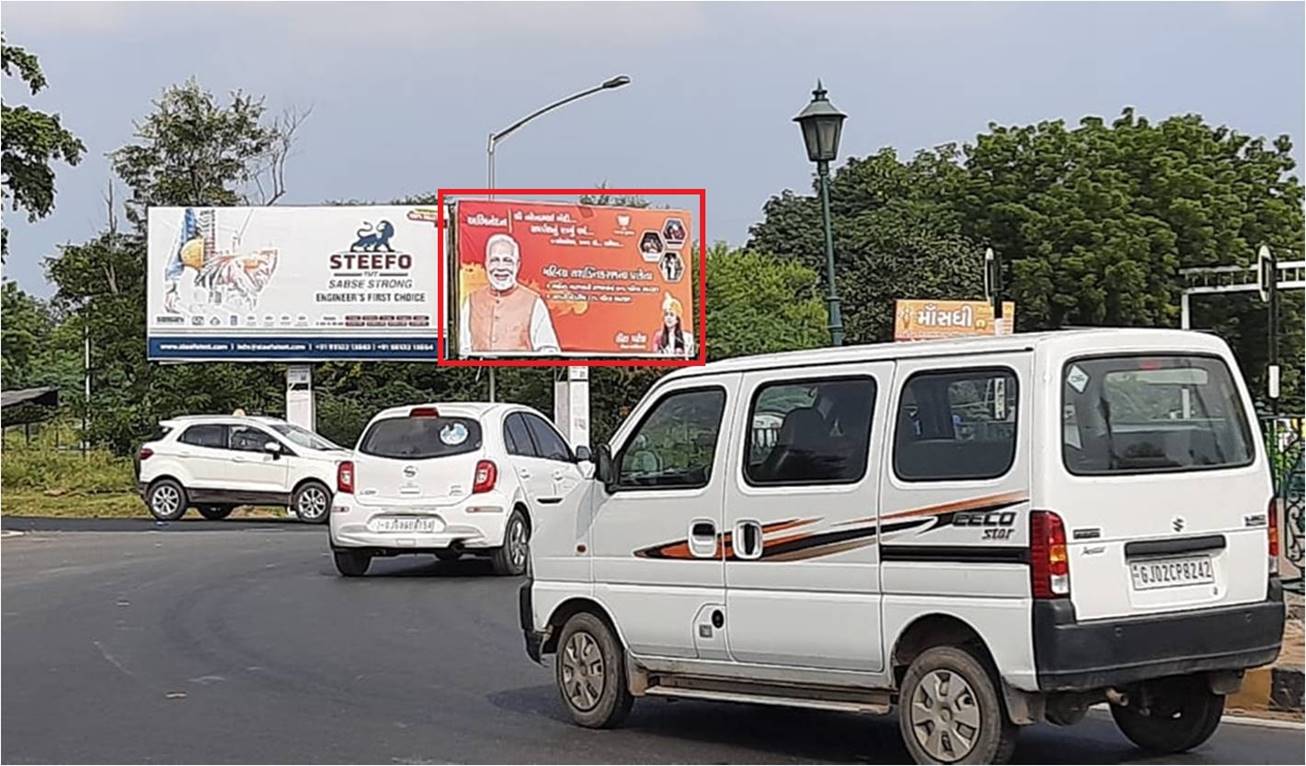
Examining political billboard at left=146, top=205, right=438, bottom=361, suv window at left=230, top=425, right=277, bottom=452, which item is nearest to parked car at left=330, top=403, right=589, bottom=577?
suv window at left=230, top=425, right=277, bottom=452

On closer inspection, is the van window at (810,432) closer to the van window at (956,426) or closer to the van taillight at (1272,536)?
the van window at (956,426)

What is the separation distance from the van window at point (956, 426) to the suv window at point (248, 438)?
22443 mm

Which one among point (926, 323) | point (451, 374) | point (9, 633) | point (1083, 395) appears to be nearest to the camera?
point (1083, 395)

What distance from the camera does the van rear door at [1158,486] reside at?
7812mm

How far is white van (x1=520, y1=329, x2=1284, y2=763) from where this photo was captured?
25.7 ft

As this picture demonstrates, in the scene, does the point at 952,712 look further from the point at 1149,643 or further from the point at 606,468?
the point at 606,468

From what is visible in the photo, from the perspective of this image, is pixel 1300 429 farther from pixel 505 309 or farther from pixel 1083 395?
pixel 505 309

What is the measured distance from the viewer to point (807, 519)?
8703 mm

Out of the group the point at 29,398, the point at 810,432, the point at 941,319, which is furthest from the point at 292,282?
the point at 810,432

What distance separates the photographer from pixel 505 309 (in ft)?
126

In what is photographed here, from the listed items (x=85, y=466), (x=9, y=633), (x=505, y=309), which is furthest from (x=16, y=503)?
(x=9, y=633)

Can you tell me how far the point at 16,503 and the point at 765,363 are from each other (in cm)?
2925

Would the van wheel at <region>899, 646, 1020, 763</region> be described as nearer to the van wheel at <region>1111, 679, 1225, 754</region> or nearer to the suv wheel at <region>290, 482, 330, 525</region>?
the van wheel at <region>1111, 679, 1225, 754</region>

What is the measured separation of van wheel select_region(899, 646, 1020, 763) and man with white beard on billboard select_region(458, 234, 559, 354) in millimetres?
30613
